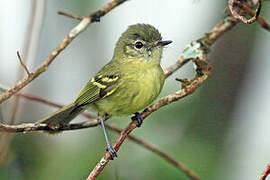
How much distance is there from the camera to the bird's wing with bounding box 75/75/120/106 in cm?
386

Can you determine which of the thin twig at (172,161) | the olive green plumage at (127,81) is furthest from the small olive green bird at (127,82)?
the thin twig at (172,161)

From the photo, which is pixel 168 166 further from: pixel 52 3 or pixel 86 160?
pixel 52 3

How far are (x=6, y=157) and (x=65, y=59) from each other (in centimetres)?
183

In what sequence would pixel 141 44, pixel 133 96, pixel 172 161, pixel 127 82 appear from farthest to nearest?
pixel 141 44
pixel 127 82
pixel 133 96
pixel 172 161

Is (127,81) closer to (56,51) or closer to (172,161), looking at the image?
(172,161)

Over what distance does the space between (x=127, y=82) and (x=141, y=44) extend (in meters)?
0.42

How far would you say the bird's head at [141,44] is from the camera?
4.04 meters

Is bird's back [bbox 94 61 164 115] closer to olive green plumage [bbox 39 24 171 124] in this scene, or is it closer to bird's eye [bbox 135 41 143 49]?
olive green plumage [bbox 39 24 171 124]

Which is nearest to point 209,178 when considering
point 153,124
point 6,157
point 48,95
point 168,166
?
point 168,166

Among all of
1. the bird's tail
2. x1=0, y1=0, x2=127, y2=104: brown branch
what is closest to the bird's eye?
the bird's tail

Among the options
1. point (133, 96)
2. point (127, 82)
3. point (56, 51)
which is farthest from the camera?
point (127, 82)

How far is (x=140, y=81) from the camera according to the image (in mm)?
3801

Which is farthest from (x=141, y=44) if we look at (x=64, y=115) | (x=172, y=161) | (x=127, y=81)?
(x=172, y=161)

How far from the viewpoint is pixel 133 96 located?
3732 millimetres
